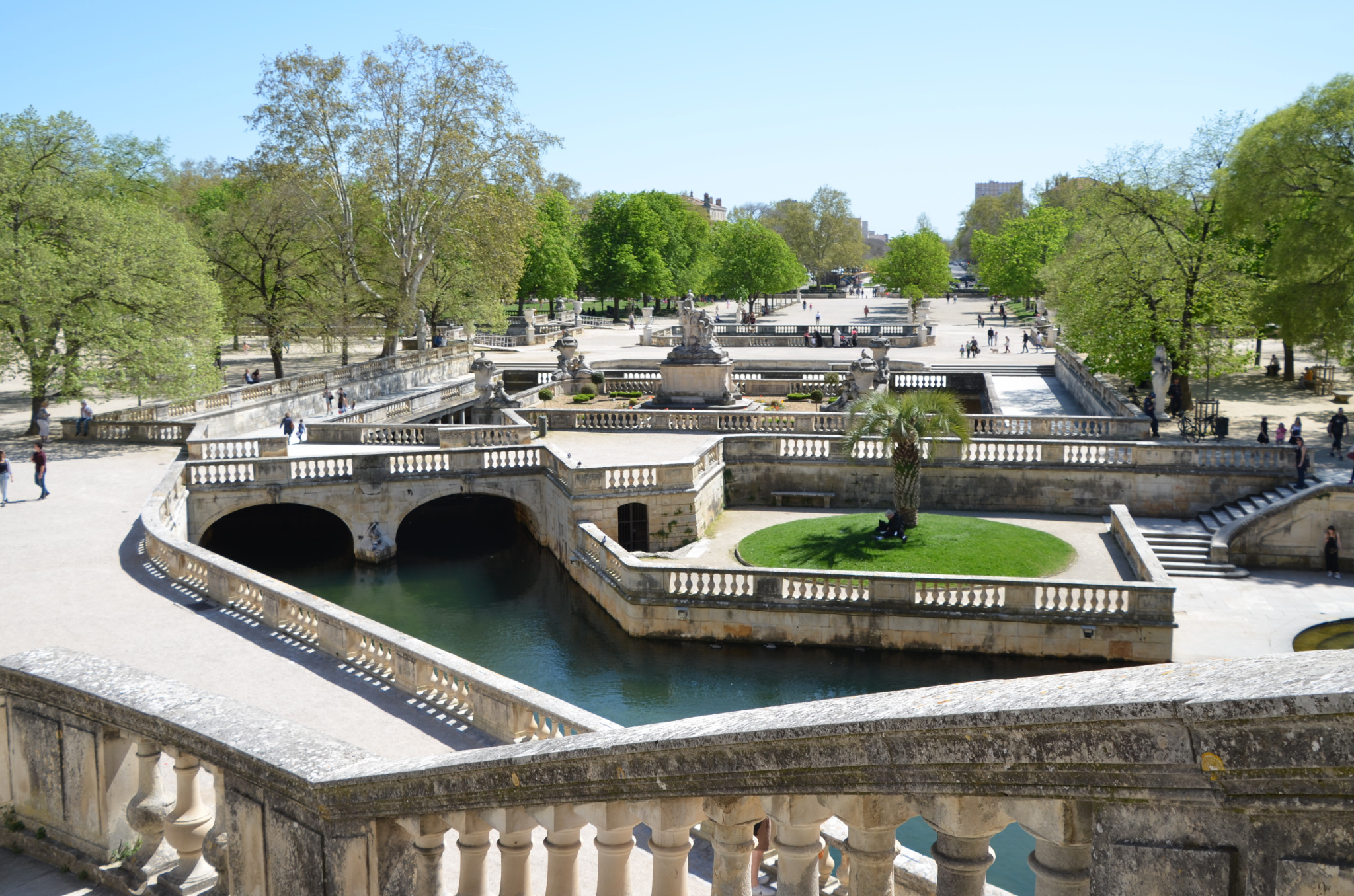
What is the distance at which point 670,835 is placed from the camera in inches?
160

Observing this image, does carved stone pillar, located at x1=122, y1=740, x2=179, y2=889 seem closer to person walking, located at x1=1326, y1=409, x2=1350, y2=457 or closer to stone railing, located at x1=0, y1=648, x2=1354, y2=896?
stone railing, located at x1=0, y1=648, x2=1354, y2=896

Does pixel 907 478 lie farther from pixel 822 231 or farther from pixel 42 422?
pixel 822 231

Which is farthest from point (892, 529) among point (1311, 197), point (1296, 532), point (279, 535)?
point (1311, 197)

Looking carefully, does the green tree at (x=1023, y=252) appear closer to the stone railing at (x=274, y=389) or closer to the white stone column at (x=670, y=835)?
the stone railing at (x=274, y=389)

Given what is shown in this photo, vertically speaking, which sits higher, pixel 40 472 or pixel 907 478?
pixel 40 472

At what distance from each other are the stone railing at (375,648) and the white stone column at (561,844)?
202 inches

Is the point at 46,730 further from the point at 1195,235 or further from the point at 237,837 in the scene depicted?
the point at 1195,235

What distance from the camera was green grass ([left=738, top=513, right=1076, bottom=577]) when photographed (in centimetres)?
2467

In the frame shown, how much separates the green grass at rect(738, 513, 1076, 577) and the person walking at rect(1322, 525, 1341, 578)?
18.2 feet

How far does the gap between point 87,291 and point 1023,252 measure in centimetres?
7506

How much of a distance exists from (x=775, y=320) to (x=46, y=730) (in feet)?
314

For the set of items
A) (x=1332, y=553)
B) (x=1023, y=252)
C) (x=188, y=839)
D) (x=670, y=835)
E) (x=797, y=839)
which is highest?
(x=1023, y=252)

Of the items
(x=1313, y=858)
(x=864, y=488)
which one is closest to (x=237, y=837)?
(x=1313, y=858)

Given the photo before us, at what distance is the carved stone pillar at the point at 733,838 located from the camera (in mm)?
3898
